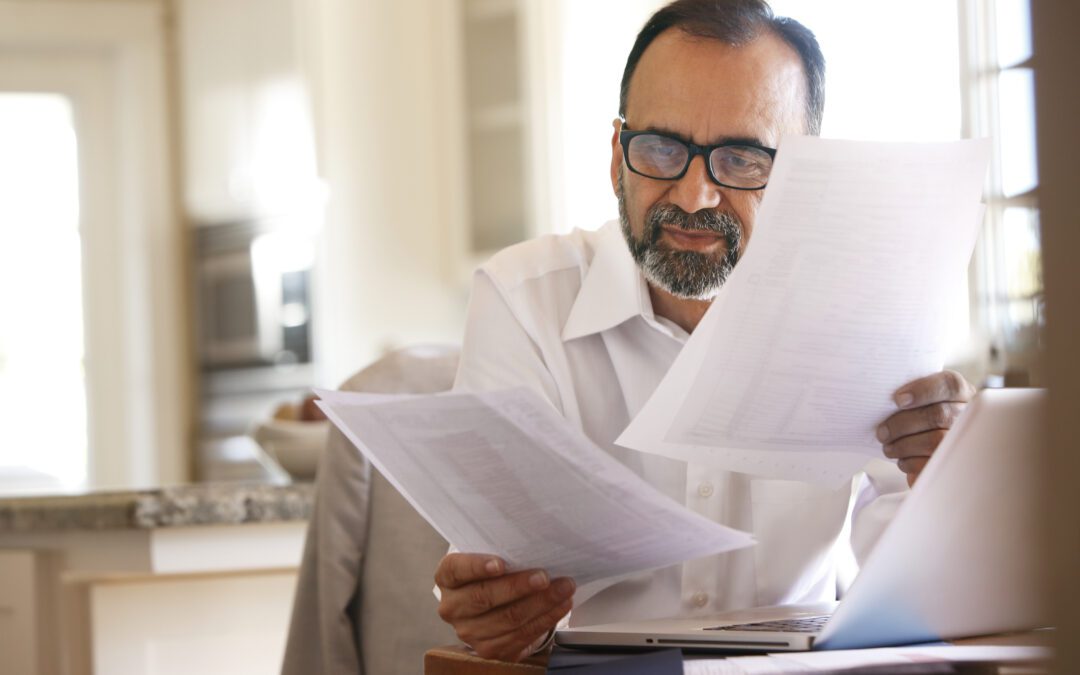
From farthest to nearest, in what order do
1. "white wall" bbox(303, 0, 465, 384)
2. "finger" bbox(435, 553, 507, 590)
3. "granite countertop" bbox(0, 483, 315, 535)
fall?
"white wall" bbox(303, 0, 465, 384)
"granite countertop" bbox(0, 483, 315, 535)
"finger" bbox(435, 553, 507, 590)

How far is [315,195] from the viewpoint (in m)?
4.87

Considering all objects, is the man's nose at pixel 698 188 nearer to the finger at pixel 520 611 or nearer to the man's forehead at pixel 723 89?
the man's forehead at pixel 723 89

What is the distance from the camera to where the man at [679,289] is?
1.19m

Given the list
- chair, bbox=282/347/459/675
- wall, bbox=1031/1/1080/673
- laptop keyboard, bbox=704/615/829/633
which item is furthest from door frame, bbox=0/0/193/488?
wall, bbox=1031/1/1080/673

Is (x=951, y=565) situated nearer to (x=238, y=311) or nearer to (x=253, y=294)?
(x=253, y=294)

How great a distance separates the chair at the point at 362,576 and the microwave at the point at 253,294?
3.35 m

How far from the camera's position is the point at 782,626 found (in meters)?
0.83

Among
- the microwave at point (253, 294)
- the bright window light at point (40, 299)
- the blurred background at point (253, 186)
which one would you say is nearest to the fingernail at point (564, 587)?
the blurred background at point (253, 186)

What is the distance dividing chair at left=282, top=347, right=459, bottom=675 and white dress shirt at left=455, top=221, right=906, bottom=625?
0.29 m

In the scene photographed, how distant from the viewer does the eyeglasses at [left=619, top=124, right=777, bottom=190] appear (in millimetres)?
1172

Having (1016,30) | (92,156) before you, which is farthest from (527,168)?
(92,156)

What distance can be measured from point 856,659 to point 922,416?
32cm

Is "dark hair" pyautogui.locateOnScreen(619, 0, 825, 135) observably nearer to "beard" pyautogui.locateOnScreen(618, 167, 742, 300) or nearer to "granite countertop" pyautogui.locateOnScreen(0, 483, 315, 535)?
"beard" pyautogui.locateOnScreen(618, 167, 742, 300)

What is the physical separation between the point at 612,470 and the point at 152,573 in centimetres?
122
